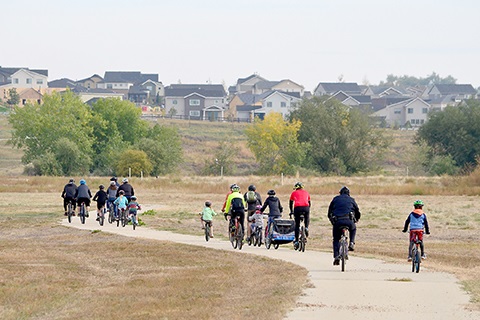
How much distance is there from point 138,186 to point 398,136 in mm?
73608

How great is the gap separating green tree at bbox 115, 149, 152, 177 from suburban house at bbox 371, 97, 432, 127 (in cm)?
9263

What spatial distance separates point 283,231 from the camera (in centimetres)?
2825

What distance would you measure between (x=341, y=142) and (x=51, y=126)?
91.8 ft

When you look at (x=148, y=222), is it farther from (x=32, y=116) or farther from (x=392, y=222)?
(x=32, y=116)

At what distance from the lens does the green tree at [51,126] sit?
3890 inches

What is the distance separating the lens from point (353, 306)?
16.7m

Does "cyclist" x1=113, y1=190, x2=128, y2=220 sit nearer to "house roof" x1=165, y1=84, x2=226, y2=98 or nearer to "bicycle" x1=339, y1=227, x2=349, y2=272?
"bicycle" x1=339, y1=227, x2=349, y2=272

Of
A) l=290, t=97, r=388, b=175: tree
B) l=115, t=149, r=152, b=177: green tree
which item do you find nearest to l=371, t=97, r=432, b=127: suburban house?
l=290, t=97, r=388, b=175: tree

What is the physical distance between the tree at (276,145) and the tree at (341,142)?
151 centimetres

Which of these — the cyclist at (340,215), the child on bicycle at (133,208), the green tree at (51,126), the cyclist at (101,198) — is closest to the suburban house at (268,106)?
the green tree at (51,126)

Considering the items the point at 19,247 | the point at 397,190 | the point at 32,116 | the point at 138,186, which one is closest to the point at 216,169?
the point at 32,116

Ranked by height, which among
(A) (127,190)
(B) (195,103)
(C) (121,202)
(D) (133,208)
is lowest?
(D) (133,208)

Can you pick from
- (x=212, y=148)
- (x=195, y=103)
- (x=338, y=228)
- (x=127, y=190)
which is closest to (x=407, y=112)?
(x=195, y=103)

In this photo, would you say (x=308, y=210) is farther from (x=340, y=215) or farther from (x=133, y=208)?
(x=133, y=208)
